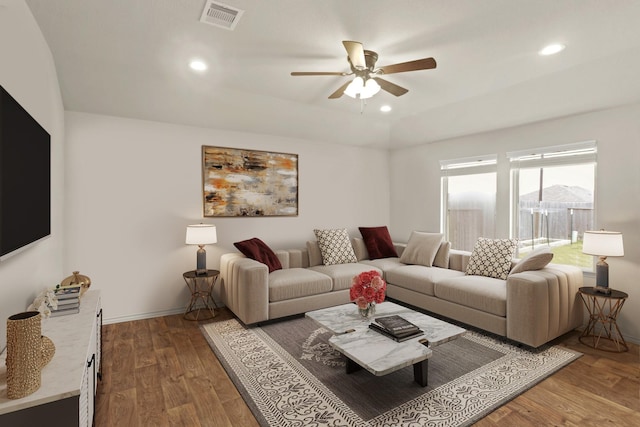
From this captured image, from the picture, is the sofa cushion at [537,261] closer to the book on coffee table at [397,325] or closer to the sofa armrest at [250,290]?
the book on coffee table at [397,325]

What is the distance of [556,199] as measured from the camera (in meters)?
3.90

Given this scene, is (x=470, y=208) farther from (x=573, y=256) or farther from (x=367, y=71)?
(x=367, y=71)

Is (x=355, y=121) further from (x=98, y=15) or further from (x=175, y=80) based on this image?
(x=98, y=15)

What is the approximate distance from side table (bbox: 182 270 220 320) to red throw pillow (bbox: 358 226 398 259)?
234cm

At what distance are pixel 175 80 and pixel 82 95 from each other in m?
0.97

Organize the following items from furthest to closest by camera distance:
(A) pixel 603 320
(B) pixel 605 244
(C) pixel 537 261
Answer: (C) pixel 537 261 → (A) pixel 603 320 → (B) pixel 605 244

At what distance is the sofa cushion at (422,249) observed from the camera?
4508 mm

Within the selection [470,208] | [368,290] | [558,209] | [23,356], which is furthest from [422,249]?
A: [23,356]

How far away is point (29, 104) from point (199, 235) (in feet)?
6.71

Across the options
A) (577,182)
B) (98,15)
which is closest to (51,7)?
(98,15)

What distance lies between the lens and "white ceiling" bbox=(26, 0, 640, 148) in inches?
86.8

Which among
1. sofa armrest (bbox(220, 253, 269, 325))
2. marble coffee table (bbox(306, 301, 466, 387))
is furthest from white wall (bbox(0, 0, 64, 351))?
marble coffee table (bbox(306, 301, 466, 387))

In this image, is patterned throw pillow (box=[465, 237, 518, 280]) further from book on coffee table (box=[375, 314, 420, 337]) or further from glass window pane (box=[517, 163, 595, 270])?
book on coffee table (box=[375, 314, 420, 337])

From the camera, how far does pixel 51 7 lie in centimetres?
217
